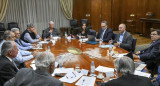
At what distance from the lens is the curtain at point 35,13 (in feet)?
26.7

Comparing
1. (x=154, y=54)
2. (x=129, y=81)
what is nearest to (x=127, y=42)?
(x=154, y=54)

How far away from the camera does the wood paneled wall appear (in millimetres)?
9156

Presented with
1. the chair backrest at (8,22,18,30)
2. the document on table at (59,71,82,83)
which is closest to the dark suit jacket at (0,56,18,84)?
the document on table at (59,71,82,83)

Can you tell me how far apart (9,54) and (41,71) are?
3.37ft

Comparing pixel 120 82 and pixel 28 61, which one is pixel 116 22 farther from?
pixel 120 82

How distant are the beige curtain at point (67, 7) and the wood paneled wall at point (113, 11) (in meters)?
0.27

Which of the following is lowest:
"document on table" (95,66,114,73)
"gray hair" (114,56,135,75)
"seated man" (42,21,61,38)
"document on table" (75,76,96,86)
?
"document on table" (75,76,96,86)

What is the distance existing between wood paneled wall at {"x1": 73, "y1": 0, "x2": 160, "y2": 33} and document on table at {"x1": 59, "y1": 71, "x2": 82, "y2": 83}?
7468 millimetres

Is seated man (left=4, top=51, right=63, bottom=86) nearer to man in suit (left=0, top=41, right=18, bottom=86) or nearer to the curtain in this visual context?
man in suit (left=0, top=41, right=18, bottom=86)

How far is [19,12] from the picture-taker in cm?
830

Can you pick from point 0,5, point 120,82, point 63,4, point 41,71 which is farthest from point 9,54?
point 63,4

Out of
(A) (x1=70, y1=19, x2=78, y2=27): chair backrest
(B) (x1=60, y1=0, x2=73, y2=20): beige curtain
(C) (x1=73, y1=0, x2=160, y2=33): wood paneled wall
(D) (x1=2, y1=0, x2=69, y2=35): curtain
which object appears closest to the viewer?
(D) (x1=2, y1=0, x2=69, y2=35): curtain

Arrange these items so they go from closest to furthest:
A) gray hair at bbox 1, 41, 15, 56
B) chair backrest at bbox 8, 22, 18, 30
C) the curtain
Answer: gray hair at bbox 1, 41, 15, 56 < chair backrest at bbox 8, 22, 18, 30 < the curtain

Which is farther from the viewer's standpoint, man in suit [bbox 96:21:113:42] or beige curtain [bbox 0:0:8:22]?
beige curtain [bbox 0:0:8:22]
